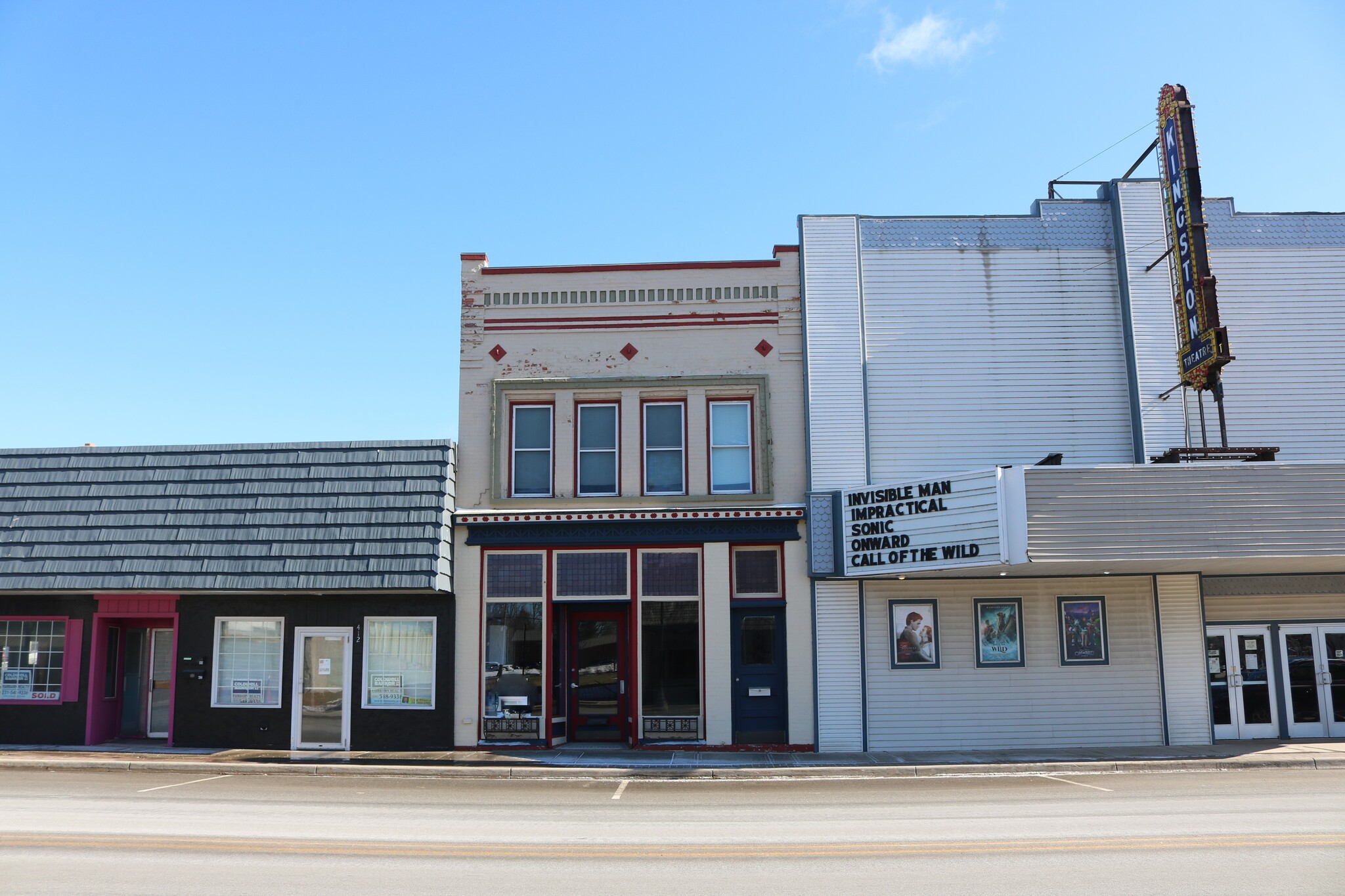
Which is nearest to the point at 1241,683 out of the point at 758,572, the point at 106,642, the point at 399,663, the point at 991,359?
the point at 991,359

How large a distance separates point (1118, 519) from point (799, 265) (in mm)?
7178

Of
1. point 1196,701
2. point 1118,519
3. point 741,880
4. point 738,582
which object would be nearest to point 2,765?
point 738,582

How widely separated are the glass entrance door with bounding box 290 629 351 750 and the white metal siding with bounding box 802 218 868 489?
29.7ft

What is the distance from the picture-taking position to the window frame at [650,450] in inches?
738

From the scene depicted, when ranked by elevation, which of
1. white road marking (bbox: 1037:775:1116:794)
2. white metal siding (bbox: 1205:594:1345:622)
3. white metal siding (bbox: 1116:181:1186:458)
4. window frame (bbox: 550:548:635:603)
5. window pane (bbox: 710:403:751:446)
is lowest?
white road marking (bbox: 1037:775:1116:794)

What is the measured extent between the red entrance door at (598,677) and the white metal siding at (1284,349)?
11.1m

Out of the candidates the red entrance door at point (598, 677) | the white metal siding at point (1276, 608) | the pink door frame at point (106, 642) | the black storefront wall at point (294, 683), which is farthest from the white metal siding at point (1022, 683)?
the pink door frame at point (106, 642)

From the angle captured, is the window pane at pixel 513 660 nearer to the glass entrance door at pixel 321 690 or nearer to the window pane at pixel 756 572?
the glass entrance door at pixel 321 690

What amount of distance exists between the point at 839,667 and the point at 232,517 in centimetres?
1102

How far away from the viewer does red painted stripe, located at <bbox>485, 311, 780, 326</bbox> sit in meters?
19.1

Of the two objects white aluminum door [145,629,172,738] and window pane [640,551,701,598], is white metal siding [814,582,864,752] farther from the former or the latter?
white aluminum door [145,629,172,738]

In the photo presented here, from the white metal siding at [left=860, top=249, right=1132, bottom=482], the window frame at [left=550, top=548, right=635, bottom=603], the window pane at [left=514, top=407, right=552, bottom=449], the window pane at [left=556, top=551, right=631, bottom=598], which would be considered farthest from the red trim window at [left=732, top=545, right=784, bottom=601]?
the window pane at [left=514, top=407, right=552, bottom=449]

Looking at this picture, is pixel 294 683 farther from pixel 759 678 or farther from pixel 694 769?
pixel 759 678

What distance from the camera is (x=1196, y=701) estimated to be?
17953mm
